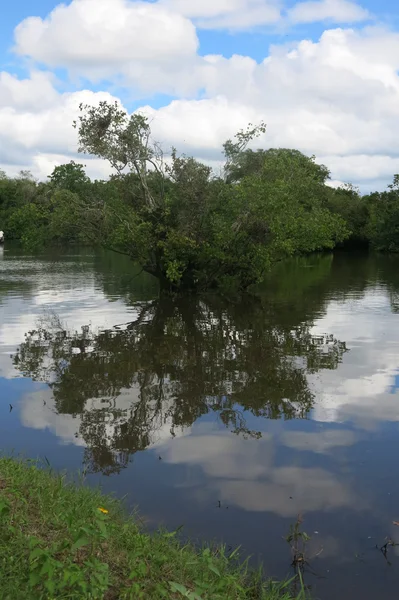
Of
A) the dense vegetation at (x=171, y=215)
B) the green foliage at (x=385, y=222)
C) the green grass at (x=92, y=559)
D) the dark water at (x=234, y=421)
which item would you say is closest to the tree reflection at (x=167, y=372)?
the dark water at (x=234, y=421)

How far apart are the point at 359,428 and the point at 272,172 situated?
25083mm

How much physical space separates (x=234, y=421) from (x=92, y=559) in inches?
252

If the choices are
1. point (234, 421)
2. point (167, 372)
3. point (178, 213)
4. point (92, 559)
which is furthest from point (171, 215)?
point (92, 559)

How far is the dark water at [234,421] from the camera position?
24.9 feet

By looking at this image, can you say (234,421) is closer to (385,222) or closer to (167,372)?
(167,372)

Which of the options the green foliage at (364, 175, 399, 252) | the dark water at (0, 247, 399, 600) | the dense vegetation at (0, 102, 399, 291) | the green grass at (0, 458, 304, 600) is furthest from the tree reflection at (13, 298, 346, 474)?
the green foliage at (364, 175, 399, 252)

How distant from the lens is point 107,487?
28.3 ft

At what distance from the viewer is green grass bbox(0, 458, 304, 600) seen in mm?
4891

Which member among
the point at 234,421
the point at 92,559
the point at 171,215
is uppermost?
the point at 171,215

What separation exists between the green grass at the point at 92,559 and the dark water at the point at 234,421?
844mm

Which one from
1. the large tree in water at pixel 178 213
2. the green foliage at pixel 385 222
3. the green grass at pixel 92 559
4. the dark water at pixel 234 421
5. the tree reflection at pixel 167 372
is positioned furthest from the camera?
the green foliage at pixel 385 222

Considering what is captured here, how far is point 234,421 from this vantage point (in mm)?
11531

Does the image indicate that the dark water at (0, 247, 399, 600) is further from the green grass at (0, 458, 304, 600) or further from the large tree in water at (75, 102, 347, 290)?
the large tree in water at (75, 102, 347, 290)

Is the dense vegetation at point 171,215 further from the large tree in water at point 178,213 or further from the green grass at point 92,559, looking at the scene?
the green grass at point 92,559
